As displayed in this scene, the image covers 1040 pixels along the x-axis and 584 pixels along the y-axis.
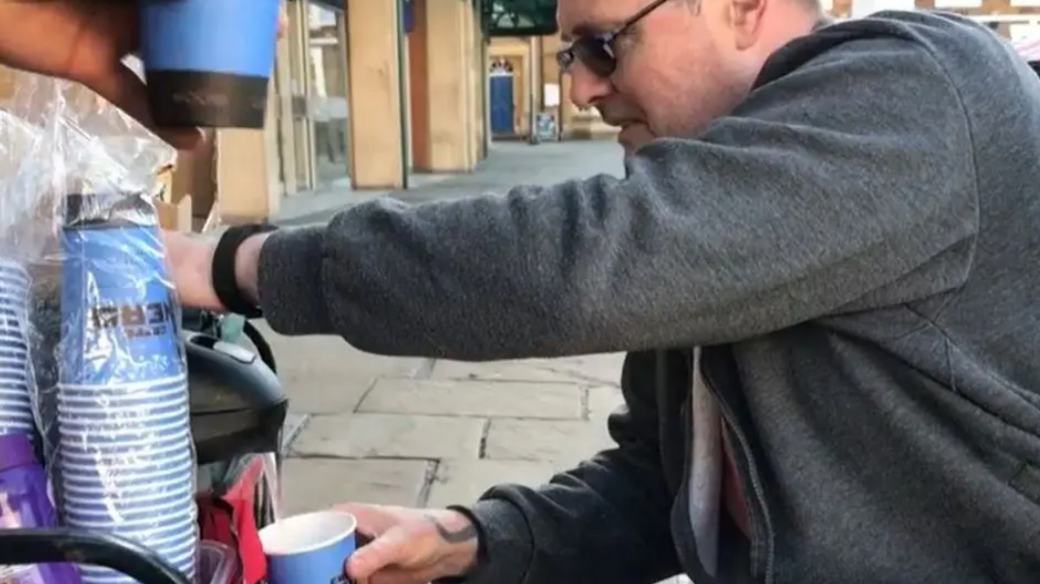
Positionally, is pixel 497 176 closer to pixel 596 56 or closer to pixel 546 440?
pixel 546 440

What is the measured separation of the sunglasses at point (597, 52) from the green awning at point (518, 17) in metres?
12.1

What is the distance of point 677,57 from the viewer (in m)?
1.20

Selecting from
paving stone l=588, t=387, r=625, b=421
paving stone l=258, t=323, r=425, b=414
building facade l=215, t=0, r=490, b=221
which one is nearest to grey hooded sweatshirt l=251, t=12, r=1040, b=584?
paving stone l=588, t=387, r=625, b=421

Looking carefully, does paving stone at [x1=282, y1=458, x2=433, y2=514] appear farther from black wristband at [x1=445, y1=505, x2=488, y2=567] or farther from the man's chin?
the man's chin

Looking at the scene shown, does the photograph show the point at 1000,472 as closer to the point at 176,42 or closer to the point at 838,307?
the point at 838,307

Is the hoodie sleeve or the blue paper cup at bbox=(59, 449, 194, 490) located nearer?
the blue paper cup at bbox=(59, 449, 194, 490)

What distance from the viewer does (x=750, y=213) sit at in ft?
→ 3.17

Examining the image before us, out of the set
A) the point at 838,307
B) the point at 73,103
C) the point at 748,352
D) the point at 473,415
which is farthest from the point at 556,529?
the point at 473,415

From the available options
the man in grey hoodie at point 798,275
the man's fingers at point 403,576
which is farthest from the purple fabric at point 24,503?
the man's fingers at point 403,576

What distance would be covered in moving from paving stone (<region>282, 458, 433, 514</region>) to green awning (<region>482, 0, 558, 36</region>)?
10411mm

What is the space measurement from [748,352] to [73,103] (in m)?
0.74

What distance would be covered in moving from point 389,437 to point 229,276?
2510 millimetres

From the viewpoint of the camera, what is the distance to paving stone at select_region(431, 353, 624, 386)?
416 cm

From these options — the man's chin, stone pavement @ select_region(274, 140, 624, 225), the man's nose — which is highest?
the man's nose
